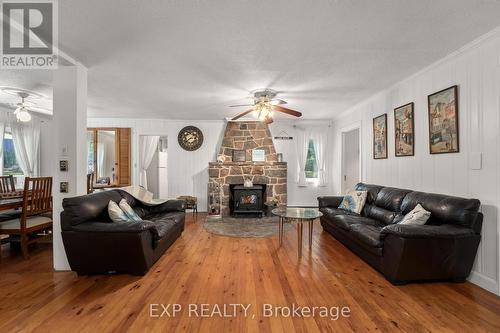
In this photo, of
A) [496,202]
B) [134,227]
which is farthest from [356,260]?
[134,227]

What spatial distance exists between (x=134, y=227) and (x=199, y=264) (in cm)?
97

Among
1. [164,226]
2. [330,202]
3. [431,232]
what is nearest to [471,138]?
[431,232]

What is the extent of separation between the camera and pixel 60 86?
2883 mm

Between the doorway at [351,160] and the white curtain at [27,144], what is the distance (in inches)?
310

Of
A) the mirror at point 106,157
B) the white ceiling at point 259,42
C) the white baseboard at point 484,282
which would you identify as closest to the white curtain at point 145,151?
the mirror at point 106,157

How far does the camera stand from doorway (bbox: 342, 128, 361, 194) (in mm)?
6211

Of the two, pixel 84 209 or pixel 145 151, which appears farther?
pixel 145 151

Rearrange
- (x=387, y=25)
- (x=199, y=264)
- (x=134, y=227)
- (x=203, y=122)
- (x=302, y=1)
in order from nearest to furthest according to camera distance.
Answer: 1. (x=302, y=1)
2. (x=387, y=25)
3. (x=134, y=227)
4. (x=199, y=264)
5. (x=203, y=122)

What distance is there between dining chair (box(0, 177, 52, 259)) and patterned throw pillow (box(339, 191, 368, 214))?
484 centimetres

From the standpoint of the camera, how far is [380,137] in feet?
14.2

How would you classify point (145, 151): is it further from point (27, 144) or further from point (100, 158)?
point (27, 144)

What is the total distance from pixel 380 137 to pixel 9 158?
315 inches

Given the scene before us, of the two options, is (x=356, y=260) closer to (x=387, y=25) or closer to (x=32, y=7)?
(x=387, y=25)

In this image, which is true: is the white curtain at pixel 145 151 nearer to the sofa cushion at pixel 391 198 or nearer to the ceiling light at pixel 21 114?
the ceiling light at pixel 21 114
